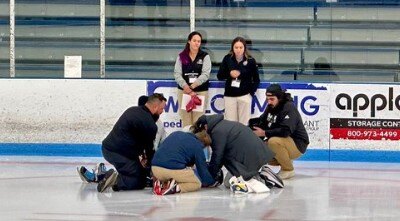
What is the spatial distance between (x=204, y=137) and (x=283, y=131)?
150 centimetres

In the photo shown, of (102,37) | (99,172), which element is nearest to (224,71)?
(102,37)

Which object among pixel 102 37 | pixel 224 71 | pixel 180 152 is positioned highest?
pixel 102 37

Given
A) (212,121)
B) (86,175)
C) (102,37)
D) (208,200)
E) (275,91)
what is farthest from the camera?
(102,37)

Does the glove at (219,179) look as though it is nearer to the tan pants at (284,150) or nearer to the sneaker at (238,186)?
the sneaker at (238,186)

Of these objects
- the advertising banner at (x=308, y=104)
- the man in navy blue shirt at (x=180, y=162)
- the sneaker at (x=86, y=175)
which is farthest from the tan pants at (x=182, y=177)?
the advertising banner at (x=308, y=104)

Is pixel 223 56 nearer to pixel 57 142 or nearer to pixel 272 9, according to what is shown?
pixel 272 9

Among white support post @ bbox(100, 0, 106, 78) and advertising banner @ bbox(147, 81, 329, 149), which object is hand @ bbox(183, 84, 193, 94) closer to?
advertising banner @ bbox(147, 81, 329, 149)

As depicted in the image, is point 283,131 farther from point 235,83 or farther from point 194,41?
point 194,41

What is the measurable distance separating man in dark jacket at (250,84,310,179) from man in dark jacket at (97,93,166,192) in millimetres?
1539

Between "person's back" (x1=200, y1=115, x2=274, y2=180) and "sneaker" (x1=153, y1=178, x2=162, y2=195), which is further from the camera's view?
"person's back" (x1=200, y1=115, x2=274, y2=180)

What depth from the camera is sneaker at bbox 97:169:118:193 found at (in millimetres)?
9820

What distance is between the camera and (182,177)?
965 centimetres

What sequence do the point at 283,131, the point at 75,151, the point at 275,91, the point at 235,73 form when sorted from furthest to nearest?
the point at 75,151
the point at 235,73
the point at 283,131
the point at 275,91

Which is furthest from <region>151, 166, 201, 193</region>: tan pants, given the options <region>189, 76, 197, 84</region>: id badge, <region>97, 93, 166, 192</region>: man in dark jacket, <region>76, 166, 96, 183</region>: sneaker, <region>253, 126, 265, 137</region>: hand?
<region>189, 76, 197, 84</region>: id badge
